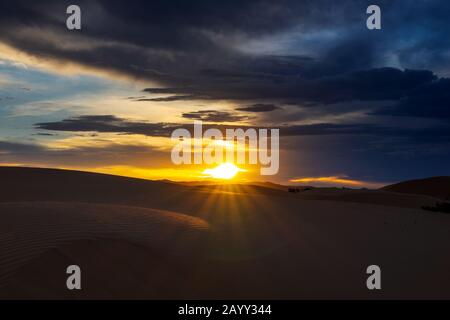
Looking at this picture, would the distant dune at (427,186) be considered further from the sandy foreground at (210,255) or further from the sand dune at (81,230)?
the sand dune at (81,230)

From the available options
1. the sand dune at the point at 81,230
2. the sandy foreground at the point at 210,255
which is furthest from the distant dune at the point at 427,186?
the sand dune at the point at 81,230

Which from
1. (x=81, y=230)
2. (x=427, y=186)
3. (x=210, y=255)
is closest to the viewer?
(x=81, y=230)

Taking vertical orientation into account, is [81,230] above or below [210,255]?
above

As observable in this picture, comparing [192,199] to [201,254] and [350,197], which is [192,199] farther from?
[350,197]

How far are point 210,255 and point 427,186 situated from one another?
1691 inches

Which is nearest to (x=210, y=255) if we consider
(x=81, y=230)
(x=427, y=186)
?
(x=81, y=230)

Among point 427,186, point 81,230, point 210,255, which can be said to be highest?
point 81,230

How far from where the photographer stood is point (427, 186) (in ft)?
155

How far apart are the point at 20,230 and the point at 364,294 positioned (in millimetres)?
6873

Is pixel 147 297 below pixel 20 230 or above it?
below

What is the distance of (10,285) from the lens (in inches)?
275

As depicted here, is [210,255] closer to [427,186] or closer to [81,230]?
[81,230]

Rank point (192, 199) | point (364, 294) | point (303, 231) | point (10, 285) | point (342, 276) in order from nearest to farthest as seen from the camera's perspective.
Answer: point (10, 285)
point (364, 294)
point (342, 276)
point (303, 231)
point (192, 199)
